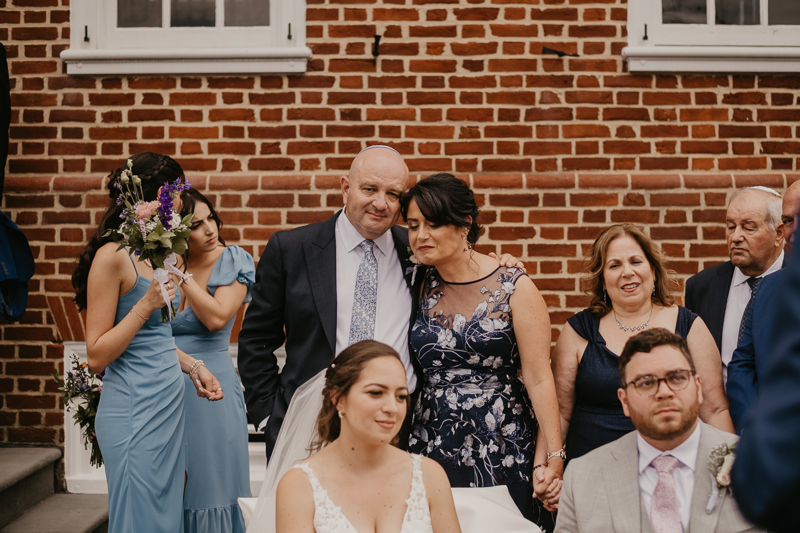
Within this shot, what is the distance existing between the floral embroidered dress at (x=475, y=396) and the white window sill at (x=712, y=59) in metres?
2.13

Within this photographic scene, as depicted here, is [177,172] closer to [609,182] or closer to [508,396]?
[508,396]

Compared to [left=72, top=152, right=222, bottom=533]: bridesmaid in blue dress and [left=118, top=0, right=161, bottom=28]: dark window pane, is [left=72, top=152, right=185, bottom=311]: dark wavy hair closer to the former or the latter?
[left=72, top=152, right=222, bottom=533]: bridesmaid in blue dress

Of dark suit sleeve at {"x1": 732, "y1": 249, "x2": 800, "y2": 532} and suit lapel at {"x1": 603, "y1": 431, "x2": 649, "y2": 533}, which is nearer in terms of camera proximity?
dark suit sleeve at {"x1": 732, "y1": 249, "x2": 800, "y2": 532}

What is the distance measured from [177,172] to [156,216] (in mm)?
342

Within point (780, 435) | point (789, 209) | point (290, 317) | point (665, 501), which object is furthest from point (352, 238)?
point (780, 435)

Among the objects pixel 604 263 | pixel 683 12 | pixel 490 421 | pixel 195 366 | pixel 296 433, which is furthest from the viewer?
pixel 683 12

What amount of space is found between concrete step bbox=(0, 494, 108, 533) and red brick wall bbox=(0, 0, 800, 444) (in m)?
0.38

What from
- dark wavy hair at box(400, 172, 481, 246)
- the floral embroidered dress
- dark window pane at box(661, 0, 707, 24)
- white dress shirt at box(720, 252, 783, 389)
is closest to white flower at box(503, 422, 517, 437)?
the floral embroidered dress

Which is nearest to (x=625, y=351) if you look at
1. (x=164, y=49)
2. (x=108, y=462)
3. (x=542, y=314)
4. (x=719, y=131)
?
(x=542, y=314)

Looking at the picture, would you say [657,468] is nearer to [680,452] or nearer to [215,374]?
[680,452]

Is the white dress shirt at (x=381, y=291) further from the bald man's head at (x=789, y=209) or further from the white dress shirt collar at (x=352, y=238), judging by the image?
the bald man's head at (x=789, y=209)

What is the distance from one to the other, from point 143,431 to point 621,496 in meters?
1.80

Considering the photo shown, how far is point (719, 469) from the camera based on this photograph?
210 centimetres

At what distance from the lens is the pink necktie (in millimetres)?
2148
